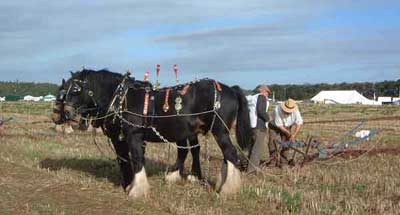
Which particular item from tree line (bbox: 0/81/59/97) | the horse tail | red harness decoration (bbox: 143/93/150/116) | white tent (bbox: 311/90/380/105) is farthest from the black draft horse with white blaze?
tree line (bbox: 0/81/59/97)

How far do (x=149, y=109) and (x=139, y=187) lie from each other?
1292 mm

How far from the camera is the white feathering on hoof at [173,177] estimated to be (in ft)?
35.3

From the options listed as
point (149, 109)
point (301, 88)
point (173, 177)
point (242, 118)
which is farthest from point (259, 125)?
point (301, 88)

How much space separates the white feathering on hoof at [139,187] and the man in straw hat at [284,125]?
11.8 feet

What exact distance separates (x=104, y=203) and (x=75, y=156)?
6.21 m

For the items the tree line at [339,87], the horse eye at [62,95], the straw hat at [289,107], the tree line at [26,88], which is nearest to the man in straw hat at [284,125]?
the straw hat at [289,107]

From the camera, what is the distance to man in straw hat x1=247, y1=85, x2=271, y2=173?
11867 millimetres

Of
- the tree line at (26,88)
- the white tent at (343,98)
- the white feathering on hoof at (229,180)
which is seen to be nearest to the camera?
the white feathering on hoof at (229,180)

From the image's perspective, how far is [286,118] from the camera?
485 inches

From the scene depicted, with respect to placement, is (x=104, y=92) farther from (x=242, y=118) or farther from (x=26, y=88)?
(x=26, y=88)

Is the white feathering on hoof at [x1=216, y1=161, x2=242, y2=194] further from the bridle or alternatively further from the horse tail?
the bridle

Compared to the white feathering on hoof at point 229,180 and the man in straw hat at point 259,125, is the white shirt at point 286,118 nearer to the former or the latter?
the man in straw hat at point 259,125

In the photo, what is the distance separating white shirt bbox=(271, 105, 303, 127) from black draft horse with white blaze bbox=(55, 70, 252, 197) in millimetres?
2448

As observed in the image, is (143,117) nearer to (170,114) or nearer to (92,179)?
(170,114)
